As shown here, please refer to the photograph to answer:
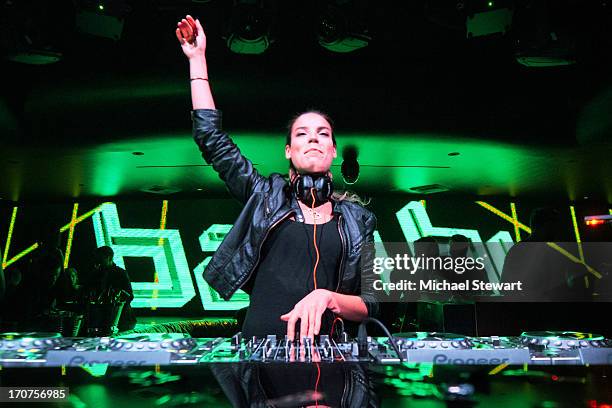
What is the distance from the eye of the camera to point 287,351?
98cm

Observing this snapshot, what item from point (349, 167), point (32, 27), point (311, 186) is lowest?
point (311, 186)

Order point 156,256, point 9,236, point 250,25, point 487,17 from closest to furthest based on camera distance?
point 487,17, point 250,25, point 156,256, point 9,236

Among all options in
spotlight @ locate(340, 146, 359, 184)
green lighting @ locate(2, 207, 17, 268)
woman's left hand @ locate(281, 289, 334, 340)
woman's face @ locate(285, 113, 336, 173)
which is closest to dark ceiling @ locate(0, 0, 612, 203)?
spotlight @ locate(340, 146, 359, 184)

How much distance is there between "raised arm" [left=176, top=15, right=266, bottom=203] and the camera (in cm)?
152

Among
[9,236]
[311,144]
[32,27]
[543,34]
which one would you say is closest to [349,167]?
[543,34]

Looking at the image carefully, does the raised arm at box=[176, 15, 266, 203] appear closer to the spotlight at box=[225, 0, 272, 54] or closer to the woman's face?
the woman's face

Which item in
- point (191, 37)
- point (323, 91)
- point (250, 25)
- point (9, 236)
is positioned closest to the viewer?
point (191, 37)

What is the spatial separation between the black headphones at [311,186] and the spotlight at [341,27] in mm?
1793

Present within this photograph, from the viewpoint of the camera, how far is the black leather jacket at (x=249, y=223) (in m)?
1.55

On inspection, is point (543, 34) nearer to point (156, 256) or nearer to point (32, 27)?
point (32, 27)

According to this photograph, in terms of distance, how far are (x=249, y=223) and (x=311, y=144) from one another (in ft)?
1.11

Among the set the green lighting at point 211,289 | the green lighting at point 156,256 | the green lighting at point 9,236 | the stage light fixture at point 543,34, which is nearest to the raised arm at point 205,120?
the stage light fixture at point 543,34

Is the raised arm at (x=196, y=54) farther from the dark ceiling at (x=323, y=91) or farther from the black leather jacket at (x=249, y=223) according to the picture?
the dark ceiling at (x=323, y=91)

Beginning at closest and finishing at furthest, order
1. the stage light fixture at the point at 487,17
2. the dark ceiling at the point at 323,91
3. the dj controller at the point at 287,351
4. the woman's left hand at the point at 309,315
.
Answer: the dj controller at the point at 287,351, the woman's left hand at the point at 309,315, the stage light fixture at the point at 487,17, the dark ceiling at the point at 323,91
